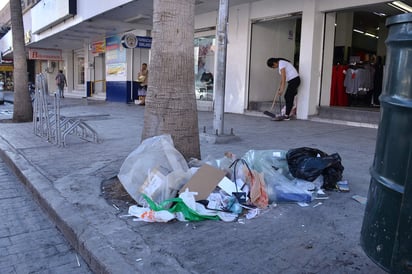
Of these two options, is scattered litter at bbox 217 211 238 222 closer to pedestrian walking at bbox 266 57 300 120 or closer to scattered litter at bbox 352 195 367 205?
scattered litter at bbox 352 195 367 205

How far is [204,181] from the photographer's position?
12.6 feet

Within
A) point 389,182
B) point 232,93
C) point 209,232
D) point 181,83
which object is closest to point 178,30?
point 181,83

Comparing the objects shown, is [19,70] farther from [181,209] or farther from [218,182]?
[181,209]

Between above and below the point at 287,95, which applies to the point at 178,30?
above

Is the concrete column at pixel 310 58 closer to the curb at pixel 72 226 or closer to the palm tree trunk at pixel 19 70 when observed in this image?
the curb at pixel 72 226

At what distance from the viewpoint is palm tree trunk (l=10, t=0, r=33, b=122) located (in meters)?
11.0

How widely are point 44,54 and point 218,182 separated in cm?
2905

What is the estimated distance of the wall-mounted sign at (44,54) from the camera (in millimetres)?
28688

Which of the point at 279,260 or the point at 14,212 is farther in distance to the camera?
the point at 14,212

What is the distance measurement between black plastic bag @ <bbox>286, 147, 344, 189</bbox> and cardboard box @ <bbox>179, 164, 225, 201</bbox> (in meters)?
0.89

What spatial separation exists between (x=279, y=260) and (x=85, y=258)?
5.07 feet

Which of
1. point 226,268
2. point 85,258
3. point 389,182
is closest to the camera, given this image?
point 389,182

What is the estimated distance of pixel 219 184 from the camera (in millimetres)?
3875

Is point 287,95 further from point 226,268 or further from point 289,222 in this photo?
point 226,268
